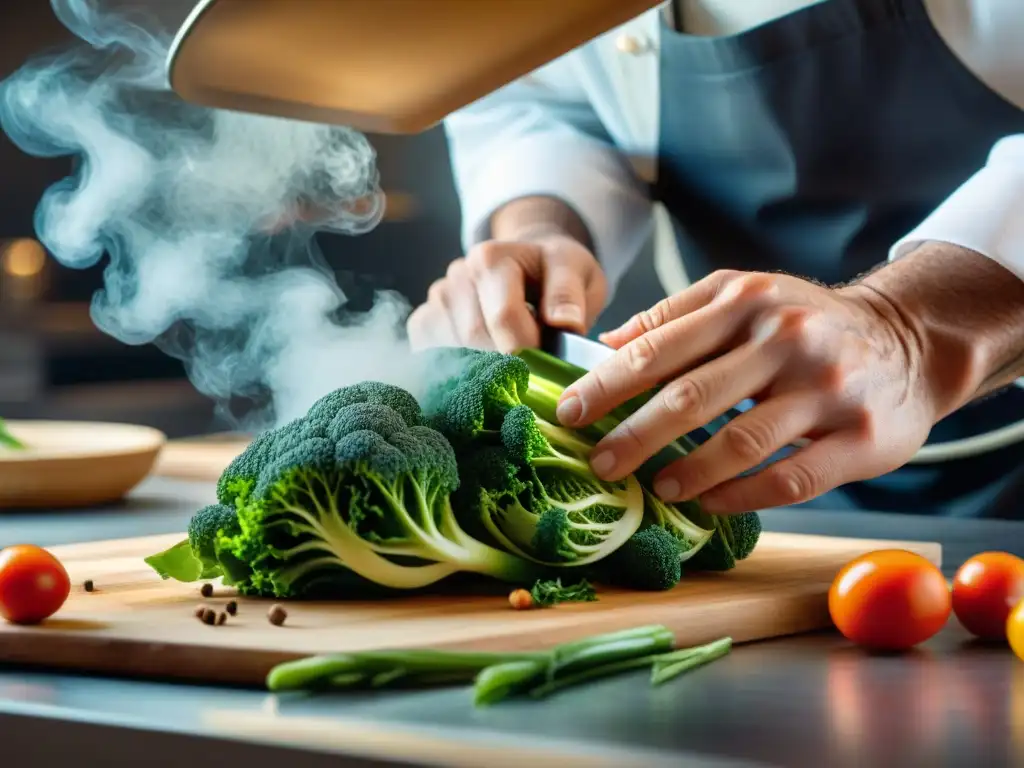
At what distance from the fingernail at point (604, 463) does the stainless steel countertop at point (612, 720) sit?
252mm

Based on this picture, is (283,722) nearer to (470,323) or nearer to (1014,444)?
(470,323)

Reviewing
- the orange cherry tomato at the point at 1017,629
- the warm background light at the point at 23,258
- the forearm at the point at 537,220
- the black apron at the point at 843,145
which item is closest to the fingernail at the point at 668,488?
the orange cherry tomato at the point at 1017,629

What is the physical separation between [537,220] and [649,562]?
0.91m

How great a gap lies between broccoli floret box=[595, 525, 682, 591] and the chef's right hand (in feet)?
1.08

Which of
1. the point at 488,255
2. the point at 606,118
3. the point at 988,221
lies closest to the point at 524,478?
the point at 488,255

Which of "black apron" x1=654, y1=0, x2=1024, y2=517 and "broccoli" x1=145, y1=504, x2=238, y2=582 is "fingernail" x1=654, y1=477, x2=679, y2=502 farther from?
"black apron" x1=654, y1=0, x2=1024, y2=517

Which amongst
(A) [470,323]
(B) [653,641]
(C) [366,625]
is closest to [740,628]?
(B) [653,641]

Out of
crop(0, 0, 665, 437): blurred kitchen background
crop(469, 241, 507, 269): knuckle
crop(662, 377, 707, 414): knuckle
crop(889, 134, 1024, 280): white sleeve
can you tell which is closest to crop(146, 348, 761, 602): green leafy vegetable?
crop(662, 377, 707, 414): knuckle

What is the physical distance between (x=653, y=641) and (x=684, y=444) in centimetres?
42

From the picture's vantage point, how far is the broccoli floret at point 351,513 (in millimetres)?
1067

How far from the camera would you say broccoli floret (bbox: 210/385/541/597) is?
42.0 inches

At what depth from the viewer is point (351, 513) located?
1068 mm

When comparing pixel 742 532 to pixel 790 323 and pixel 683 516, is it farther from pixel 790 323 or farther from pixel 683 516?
pixel 790 323

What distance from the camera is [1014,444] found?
1873mm
